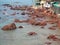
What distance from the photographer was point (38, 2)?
445 inches

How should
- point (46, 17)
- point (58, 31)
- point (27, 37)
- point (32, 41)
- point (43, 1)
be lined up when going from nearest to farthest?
point (32, 41), point (27, 37), point (58, 31), point (46, 17), point (43, 1)

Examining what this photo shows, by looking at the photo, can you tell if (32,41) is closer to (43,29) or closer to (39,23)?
(43,29)

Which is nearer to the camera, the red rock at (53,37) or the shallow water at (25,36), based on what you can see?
the shallow water at (25,36)

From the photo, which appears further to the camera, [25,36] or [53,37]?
[25,36]

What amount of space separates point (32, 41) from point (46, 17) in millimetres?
3125

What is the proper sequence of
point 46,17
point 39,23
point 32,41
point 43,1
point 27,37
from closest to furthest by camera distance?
point 32,41 → point 27,37 → point 39,23 → point 46,17 → point 43,1

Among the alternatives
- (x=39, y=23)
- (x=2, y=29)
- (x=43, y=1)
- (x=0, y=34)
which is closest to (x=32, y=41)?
(x=0, y=34)

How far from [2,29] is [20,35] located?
31.2 inches

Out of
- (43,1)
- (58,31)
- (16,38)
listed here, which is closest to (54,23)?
(58,31)

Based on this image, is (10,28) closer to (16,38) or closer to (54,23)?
(16,38)

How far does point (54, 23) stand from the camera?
680 cm

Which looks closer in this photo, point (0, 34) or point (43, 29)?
point (0, 34)

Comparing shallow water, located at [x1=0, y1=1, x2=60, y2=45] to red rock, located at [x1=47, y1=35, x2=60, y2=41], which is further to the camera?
red rock, located at [x1=47, y1=35, x2=60, y2=41]

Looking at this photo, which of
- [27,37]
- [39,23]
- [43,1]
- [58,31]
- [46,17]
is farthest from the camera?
[43,1]
